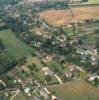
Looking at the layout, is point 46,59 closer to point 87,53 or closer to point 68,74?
point 87,53

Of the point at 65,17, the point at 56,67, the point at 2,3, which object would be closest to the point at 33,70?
the point at 56,67

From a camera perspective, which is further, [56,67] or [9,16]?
[9,16]

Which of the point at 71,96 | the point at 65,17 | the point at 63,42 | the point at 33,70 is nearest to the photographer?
the point at 71,96

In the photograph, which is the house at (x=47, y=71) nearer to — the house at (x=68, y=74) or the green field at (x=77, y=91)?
the house at (x=68, y=74)

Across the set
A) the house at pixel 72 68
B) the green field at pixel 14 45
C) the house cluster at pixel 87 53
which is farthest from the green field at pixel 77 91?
the green field at pixel 14 45

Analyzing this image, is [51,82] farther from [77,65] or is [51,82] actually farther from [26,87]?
[77,65]

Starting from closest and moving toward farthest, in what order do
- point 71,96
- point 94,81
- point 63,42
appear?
point 71,96
point 94,81
point 63,42

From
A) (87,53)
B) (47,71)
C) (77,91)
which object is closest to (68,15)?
(87,53)
